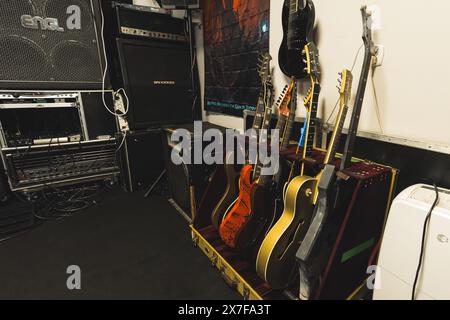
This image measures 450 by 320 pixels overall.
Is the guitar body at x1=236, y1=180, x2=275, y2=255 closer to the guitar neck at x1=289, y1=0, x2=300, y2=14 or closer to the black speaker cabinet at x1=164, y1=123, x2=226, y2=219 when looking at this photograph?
the black speaker cabinet at x1=164, y1=123, x2=226, y2=219

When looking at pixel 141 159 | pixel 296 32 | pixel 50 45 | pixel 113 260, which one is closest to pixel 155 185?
pixel 141 159

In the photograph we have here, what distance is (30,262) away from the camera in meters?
1.22

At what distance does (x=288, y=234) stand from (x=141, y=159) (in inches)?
55.2

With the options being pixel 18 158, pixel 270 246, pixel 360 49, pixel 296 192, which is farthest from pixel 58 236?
pixel 360 49

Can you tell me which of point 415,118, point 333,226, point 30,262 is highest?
point 415,118

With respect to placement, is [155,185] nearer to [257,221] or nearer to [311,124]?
[257,221]

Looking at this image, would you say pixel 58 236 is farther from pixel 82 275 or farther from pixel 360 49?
pixel 360 49

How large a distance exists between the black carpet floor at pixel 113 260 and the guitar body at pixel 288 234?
212 mm

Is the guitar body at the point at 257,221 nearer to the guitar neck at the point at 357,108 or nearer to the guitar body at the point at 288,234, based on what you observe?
the guitar body at the point at 288,234

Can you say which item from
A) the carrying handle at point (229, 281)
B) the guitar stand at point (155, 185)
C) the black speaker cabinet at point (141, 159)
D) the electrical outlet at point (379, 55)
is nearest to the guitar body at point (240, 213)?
the carrying handle at point (229, 281)

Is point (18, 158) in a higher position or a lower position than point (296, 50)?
lower

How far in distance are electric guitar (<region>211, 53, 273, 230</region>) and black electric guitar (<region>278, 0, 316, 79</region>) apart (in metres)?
0.10

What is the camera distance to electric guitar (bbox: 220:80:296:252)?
105 centimetres

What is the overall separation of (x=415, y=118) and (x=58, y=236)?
1877 millimetres
